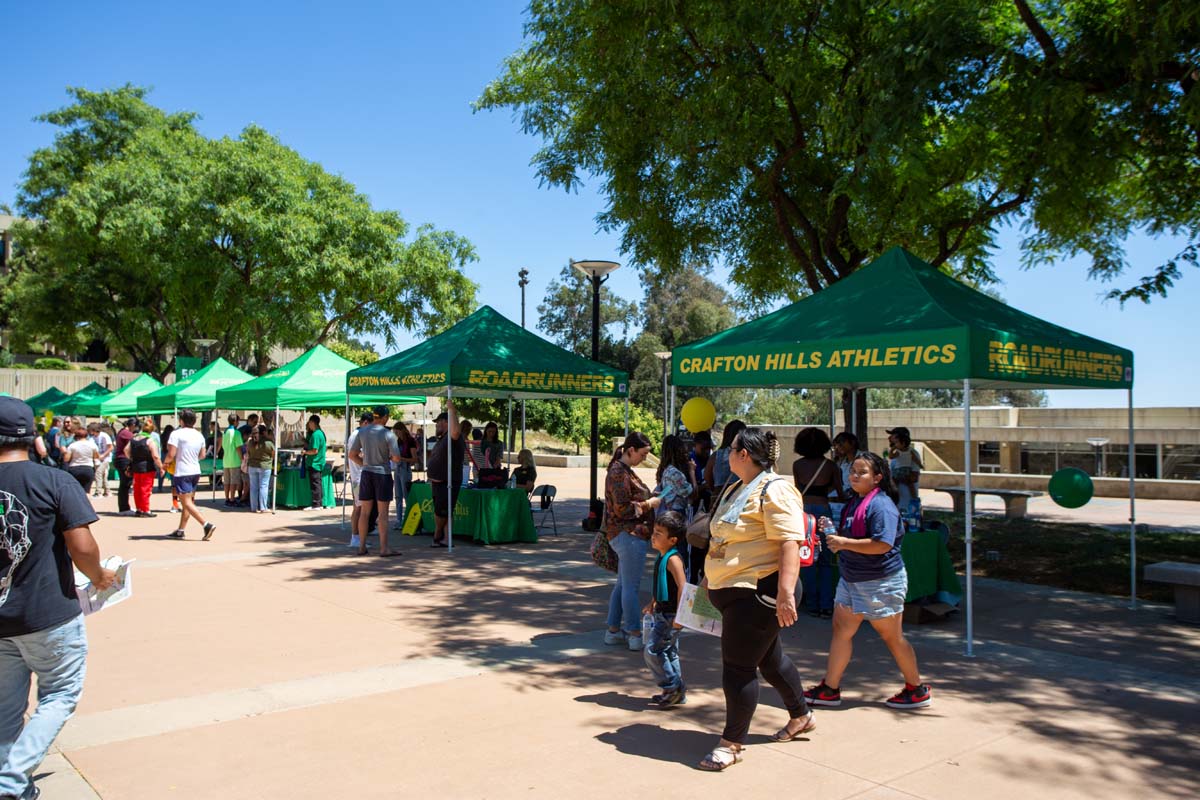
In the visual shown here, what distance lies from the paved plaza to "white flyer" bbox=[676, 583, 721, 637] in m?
0.67

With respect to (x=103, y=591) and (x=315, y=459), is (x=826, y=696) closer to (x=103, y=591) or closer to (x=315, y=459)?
(x=103, y=591)

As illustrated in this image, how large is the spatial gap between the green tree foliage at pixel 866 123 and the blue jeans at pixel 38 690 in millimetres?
8869

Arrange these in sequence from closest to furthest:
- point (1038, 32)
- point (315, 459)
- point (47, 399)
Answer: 1. point (1038, 32)
2. point (315, 459)
3. point (47, 399)

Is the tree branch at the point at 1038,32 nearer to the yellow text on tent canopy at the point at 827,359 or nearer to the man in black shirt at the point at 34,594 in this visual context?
the yellow text on tent canopy at the point at 827,359

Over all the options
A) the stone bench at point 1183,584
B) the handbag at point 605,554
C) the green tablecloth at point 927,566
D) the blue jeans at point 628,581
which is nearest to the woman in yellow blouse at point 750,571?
the blue jeans at point 628,581

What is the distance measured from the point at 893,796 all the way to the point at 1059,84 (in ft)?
27.7

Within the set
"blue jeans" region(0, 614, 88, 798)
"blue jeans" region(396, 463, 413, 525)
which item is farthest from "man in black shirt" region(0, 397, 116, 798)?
"blue jeans" region(396, 463, 413, 525)

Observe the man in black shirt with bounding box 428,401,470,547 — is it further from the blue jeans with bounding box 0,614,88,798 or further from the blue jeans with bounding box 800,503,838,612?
the blue jeans with bounding box 0,614,88,798

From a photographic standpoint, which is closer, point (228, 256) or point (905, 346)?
point (905, 346)

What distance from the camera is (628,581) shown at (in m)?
6.59

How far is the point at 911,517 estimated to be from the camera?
817cm

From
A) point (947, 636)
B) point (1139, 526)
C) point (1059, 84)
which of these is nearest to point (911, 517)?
point (947, 636)

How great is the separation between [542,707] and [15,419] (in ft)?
10.8

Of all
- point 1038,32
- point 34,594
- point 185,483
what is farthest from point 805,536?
point 185,483
